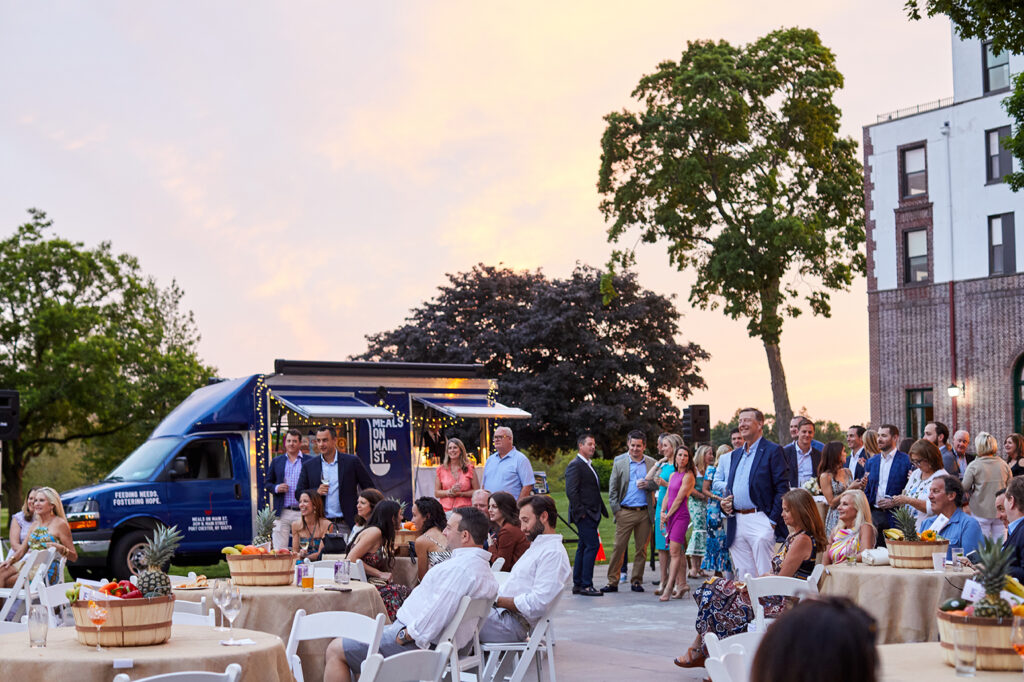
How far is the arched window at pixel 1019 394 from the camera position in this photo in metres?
33.9

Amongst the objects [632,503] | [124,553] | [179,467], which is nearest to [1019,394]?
[632,503]

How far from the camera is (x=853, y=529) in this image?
375 inches

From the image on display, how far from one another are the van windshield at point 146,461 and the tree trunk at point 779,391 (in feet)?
72.3

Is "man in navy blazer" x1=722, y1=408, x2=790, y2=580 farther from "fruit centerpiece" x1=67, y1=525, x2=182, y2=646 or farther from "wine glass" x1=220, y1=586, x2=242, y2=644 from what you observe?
"fruit centerpiece" x1=67, y1=525, x2=182, y2=646

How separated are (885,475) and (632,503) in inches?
158

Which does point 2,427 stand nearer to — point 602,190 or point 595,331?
point 602,190

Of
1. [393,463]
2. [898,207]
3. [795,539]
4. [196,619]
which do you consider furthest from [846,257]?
[196,619]

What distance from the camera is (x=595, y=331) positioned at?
165 feet

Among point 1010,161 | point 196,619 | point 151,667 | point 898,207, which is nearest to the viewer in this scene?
point 151,667

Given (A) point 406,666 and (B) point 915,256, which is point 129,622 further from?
(B) point 915,256

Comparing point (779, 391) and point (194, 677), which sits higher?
point (779, 391)

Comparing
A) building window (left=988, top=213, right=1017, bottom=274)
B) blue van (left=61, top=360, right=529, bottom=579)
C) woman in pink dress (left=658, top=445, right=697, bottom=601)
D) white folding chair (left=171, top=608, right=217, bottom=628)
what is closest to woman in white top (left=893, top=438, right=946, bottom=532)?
woman in pink dress (left=658, top=445, right=697, bottom=601)

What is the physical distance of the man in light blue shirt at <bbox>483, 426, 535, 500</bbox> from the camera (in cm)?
1376

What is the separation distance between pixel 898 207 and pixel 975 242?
2.76 metres
